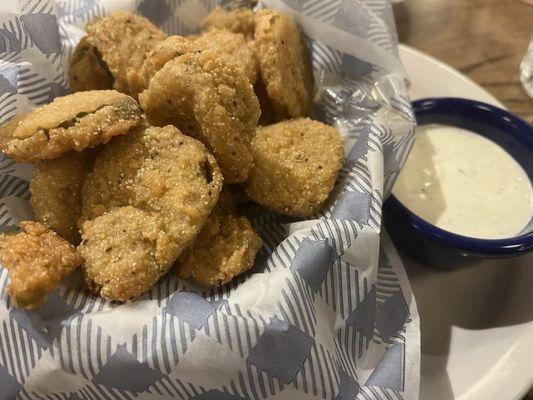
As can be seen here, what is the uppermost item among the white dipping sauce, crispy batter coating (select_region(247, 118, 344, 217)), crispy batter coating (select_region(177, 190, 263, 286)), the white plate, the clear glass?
crispy batter coating (select_region(247, 118, 344, 217))

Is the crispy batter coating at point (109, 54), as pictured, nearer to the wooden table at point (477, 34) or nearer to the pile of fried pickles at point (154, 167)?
the pile of fried pickles at point (154, 167)

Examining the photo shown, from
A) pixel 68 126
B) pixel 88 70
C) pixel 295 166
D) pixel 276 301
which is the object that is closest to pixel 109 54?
pixel 88 70

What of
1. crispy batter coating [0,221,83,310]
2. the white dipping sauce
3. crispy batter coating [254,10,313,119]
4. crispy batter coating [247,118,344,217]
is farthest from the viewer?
the white dipping sauce

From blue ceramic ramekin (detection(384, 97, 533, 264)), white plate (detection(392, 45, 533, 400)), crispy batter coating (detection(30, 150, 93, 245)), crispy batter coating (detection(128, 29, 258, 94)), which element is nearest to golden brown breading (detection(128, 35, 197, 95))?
crispy batter coating (detection(128, 29, 258, 94))

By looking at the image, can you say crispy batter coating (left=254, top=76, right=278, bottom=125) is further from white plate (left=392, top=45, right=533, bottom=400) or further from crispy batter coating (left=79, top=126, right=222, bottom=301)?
white plate (left=392, top=45, right=533, bottom=400)

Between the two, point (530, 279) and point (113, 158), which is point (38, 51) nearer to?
point (113, 158)
